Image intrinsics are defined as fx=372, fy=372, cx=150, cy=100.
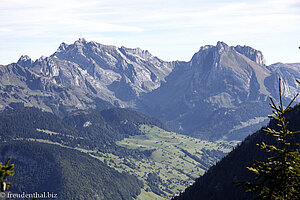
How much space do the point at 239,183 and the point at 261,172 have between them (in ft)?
7.29

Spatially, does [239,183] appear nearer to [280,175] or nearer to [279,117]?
[280,175]

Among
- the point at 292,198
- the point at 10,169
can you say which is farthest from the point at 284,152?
the point at 10,169

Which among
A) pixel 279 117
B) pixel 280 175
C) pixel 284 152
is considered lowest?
pixel 280 175

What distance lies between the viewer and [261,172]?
26438 mm

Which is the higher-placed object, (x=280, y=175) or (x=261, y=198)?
(x=280, y=175)

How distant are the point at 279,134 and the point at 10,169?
1830 cm

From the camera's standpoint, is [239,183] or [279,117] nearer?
[279,117]

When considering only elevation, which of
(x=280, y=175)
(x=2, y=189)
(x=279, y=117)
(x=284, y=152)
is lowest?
(x=2, y=189)

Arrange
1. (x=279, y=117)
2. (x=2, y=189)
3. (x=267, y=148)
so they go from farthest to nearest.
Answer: (x=267, y=148), (x=279, y=117), (x=2, y=189)

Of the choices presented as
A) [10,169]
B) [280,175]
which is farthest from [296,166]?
[10,169]

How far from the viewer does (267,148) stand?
27.5 metres

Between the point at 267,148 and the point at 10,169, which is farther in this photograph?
the point at 267,148

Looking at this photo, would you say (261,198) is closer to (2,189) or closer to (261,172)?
(261,172)

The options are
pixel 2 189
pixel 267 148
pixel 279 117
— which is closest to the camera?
pixel 2 189
